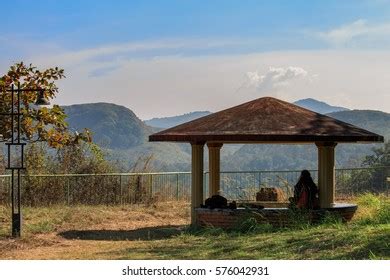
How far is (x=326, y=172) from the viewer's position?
19.8 meters

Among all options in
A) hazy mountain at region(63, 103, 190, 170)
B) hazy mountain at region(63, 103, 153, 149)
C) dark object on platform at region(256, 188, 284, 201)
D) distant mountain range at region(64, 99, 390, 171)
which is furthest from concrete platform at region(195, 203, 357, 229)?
hazy mountain at region(63, 103, 153, 149)

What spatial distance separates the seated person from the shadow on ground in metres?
2.87

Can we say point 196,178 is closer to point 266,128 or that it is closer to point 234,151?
point 266,128

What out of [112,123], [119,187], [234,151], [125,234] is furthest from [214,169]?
[112,123]

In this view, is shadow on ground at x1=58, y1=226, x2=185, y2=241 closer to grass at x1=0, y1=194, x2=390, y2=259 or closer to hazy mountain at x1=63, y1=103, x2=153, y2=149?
grass at x1=0, y1=194, x2=390, y2=259

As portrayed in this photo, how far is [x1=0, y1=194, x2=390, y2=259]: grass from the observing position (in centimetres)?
1409

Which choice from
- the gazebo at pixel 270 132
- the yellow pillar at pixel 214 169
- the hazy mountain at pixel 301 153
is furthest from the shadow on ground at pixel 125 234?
the hazy mountain at pixel 301 153

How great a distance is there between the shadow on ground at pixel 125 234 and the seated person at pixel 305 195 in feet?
9.40

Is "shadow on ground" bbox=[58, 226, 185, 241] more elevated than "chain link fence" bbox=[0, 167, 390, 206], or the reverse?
"chain link fence" bbox=[0, 167, 390, 206]

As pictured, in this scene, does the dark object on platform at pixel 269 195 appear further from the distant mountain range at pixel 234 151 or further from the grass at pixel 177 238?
the distant mountain range at pixel 234 151

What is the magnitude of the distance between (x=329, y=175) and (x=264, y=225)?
268cm

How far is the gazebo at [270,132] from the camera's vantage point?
62.0ft

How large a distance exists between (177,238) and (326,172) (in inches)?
172
